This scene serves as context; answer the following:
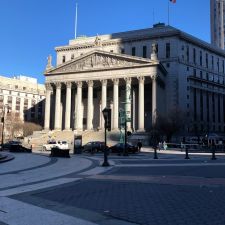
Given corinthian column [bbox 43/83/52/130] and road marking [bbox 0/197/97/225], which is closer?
road marking [bbox 0/197/97/225]

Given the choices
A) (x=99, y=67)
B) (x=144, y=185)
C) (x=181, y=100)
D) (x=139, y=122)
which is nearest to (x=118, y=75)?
(x=99, y=67)

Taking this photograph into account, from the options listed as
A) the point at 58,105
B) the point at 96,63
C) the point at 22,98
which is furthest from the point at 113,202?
the point at 22,98

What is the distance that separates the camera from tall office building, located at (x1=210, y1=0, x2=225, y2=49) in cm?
16838

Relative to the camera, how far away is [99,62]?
9194cm

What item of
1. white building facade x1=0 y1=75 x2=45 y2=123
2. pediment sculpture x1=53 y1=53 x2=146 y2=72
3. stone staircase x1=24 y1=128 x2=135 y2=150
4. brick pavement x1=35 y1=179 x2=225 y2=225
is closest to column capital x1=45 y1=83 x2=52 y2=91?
pediment sculpture x1=53 y1=53 x2=146 y2=72

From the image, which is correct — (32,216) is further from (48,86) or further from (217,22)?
(217,22)

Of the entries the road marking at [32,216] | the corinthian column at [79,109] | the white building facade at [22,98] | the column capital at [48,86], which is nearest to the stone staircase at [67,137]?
the corinthian column at [79,109]

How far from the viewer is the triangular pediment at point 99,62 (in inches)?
3423

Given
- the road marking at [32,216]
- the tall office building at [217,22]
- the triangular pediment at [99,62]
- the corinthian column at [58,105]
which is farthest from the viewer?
the tall office building at [217,22]

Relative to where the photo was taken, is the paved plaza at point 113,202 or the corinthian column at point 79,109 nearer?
the paved plaza at point 113,202

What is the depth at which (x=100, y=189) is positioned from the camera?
13094 millimetres

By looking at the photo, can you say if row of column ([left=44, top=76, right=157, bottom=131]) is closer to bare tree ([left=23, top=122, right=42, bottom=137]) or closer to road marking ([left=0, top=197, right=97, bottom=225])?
bare tree ([left=23, top=122, right=42, bottom=137])

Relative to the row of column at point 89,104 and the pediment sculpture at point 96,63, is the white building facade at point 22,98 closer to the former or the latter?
the row of column at point 89,104

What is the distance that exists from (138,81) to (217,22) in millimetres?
99986
